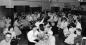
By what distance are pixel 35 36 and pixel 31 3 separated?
3.74 ft

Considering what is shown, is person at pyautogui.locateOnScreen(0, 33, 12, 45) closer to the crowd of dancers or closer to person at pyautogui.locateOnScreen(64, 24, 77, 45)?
the crowd of dancers

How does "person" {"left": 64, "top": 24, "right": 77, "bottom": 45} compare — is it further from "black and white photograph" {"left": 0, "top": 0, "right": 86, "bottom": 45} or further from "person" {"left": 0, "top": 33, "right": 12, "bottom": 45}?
"person" {"left": 0, "top": 33, "right": 12, "bottom": 45}

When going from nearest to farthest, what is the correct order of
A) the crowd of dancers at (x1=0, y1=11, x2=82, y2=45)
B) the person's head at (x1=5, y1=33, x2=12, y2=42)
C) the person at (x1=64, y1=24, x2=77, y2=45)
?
the crowd of dancers at (x1=0, y1=11, x2=82, y2=45) → the person's head at (x1=5, y1=33, x2=12, y2=42) → the person at (x1=64, y1=24, x2=77, y2=45)

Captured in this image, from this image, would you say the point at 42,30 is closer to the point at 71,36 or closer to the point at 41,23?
the point at 41,23

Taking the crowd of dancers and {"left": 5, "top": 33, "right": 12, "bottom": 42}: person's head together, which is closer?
the crowd of dancers

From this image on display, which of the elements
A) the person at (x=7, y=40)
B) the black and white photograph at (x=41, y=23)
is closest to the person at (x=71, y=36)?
the black and white photograph at (x=41, y=23)

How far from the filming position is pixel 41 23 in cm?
162

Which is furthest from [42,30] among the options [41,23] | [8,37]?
[8,37]

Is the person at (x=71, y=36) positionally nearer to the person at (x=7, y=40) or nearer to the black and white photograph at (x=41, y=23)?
the black and white photograph at (x=41, y=23)

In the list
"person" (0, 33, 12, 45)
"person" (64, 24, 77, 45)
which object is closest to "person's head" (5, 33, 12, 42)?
"person" (0, 33, 12, 45)

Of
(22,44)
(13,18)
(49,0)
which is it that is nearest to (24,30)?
(22,44)

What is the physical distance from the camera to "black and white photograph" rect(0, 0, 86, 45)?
1.51 meters

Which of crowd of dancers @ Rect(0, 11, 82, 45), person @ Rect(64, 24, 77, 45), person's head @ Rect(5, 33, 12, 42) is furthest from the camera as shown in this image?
person @ Rect(64, 24, 77, 45)

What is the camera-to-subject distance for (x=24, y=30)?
1.87m
